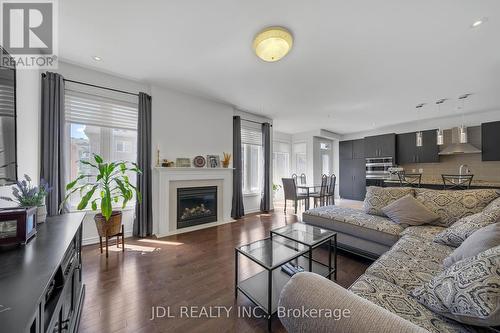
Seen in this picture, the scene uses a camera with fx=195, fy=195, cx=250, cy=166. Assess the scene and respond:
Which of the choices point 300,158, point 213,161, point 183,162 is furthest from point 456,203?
point 300,158

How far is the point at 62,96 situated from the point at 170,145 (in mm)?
1511

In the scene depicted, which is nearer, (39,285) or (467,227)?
(39,285)

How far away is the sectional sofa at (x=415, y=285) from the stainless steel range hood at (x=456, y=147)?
11.1 ft

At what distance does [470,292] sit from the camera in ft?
2.54

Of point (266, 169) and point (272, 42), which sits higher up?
point (272, 42)

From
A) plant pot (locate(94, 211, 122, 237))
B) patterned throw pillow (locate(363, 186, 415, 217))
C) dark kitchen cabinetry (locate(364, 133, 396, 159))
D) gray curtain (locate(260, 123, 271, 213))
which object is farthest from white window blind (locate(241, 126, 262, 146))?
dark kitchen cabinetry (locate(364, 133, 396, 159))

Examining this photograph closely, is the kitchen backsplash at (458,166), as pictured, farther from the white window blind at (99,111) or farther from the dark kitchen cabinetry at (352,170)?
the white window blind at (99,111)

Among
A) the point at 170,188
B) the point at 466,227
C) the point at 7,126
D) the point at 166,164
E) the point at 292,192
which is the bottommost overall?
the point at 292,192

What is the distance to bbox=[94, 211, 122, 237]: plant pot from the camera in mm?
2506

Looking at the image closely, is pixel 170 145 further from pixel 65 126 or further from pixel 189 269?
pixel 189 269

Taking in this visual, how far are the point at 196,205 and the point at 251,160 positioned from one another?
1985 mm

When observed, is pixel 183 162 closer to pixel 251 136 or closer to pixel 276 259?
pixel 251 136

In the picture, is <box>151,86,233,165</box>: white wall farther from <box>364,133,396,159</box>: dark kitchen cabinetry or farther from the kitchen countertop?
<box>364,133,396,159</box>: dark kitchen cabinetry

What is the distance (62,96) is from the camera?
101 inches
